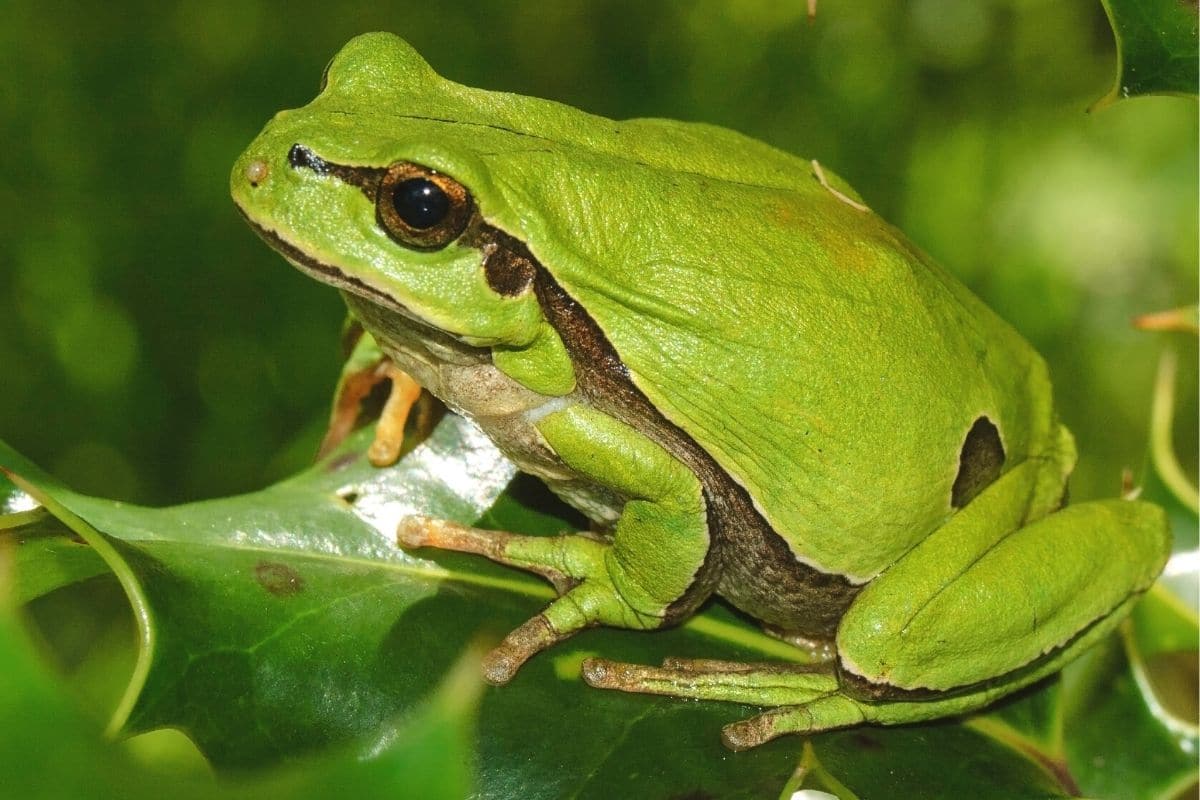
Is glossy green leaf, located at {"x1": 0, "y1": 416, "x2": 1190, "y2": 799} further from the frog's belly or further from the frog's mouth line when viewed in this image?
the frog's mouth line

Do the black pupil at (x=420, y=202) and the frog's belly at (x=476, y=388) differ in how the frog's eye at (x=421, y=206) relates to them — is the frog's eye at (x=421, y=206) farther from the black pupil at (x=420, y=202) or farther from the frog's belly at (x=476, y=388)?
the frog's belly at (x=476, y=388)

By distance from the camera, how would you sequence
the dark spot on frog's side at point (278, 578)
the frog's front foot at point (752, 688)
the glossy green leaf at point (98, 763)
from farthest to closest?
the frog's front foot at point (752, 688) → the dark spot on frog's side at point (278, 578) → the glossy green leaf at point (98, 763)

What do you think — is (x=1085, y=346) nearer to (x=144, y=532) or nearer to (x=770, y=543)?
(x=770, y=543)

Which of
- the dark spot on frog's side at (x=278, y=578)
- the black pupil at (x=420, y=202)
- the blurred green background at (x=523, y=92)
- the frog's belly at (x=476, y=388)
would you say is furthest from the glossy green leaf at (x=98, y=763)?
the blurred green background at (x=523, y=92)

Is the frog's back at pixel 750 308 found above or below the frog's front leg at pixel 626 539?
above

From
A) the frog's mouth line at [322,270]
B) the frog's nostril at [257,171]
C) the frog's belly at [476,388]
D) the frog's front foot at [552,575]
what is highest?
the frog's nostril at [257,171]

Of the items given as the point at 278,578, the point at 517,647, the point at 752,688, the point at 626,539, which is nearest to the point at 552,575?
the point at 626,539

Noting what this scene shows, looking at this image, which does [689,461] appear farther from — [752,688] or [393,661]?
[393,661]

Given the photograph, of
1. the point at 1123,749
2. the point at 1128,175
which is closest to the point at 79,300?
the point at 1123,749
